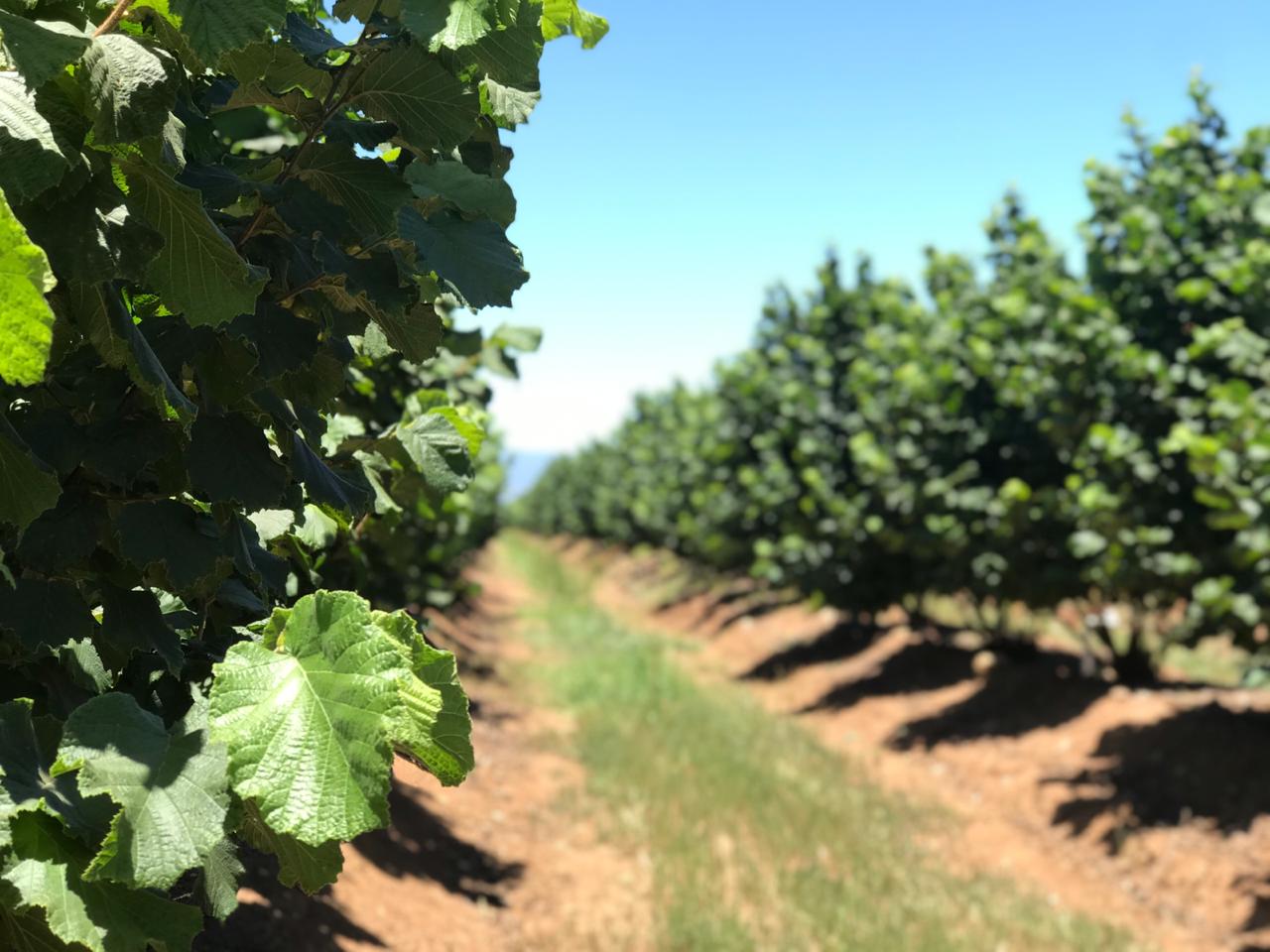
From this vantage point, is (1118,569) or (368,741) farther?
(1118,569)

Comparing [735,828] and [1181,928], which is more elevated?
[1181,928]

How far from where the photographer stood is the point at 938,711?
1366 centimetres

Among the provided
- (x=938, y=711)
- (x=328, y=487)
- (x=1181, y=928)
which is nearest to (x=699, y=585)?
(x=938, y=711)

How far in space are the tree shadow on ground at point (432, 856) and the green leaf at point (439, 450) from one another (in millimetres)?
4713

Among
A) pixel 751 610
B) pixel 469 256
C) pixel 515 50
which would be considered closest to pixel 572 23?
pixel 515 50

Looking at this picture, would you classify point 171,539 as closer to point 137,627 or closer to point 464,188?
point 137,627

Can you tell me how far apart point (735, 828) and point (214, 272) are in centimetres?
820

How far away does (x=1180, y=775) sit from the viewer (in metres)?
9.44

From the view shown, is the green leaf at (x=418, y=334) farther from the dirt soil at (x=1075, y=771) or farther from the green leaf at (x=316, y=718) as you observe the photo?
the dirt soil at (x=1075, y=771)

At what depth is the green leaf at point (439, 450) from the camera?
216 centimetres

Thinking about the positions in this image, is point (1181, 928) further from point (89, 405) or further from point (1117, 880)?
point (89, 405)

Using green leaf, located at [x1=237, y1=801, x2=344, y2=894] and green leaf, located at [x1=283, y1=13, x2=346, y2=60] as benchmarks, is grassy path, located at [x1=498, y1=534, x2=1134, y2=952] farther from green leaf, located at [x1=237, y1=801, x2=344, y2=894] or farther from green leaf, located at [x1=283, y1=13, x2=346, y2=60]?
green leaf, located at [x1=283, y1=13, x2=346, y2=60]

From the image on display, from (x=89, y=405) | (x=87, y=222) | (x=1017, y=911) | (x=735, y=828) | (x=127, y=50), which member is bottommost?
(x=735, y=828)

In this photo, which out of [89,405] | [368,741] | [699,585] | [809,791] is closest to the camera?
[368,741]
